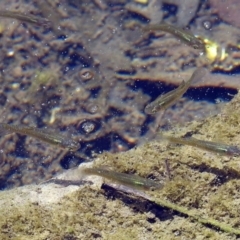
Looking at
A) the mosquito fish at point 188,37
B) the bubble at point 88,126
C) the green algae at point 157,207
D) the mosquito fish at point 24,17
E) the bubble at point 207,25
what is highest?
the mosquito fish at point 188,37

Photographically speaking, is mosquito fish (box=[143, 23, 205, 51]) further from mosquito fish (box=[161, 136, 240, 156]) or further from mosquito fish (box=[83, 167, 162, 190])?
mosquito fish (box=[83, 167, 162, 190])

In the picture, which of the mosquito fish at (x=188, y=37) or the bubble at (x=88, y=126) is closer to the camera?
the mosquito fish at (x=188, y=37)

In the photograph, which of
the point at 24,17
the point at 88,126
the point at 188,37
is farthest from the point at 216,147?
the point at 24,17

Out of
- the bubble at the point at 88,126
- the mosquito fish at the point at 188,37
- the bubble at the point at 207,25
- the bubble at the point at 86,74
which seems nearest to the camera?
the mosquito fish at the point at 188,37

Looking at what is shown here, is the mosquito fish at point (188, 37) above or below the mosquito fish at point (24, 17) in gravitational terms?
above

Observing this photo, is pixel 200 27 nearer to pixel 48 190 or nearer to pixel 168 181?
pixel 168 181

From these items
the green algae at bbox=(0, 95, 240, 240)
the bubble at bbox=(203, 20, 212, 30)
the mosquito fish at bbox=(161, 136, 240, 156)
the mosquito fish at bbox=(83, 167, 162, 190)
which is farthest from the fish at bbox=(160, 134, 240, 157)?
the bubble at bbox=(203, 20, 212, 30)

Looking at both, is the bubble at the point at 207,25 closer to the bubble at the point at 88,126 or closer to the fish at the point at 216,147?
the bubble at the point at 88,126

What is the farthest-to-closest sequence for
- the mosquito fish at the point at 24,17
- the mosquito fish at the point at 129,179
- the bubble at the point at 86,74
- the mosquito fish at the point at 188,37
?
the bubble at the point at 86,74 < the mosquito fish at the point at 24,17 < the mosquito fish at the point at 188,37 < the mosquito fish at the point at 129,179

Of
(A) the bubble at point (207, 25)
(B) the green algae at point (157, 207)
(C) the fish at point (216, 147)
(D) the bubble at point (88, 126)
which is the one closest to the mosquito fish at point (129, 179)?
(B) the green algae at point (157, 207)

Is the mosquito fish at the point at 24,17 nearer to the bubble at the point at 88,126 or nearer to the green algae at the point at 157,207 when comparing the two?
the bubble at the point at 88,126
